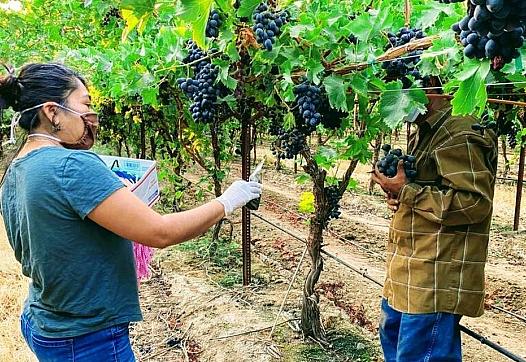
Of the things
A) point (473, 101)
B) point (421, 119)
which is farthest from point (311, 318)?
point (473, 101)

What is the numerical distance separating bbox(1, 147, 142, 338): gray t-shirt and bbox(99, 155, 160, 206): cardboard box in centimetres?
43

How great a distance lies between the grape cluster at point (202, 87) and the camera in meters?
2.86

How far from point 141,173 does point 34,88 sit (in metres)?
0.93

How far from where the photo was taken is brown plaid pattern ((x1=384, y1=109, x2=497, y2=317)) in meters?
2.35

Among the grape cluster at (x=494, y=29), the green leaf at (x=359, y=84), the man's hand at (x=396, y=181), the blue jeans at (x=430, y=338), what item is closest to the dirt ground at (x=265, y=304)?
the blue jeans at (x=430, y=338)

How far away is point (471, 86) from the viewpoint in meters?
1.20

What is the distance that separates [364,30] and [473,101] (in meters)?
0.89

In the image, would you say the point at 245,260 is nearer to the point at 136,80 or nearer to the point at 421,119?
the point at 136,80

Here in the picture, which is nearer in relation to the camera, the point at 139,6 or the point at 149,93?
the point at 139,6

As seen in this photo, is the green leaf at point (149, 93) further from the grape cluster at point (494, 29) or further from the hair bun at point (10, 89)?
the grape cluster at point (494, 29)

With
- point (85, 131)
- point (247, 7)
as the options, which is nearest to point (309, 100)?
point (247, 7)

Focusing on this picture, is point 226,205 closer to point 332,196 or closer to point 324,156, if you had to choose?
point 324,156

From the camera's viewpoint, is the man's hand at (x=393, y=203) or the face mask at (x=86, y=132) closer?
the face mask at (x=86, y=132)

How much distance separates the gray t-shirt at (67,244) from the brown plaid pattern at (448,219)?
128 cm
